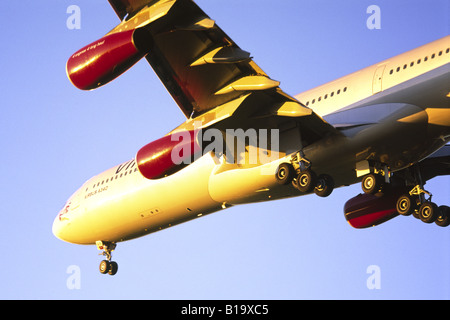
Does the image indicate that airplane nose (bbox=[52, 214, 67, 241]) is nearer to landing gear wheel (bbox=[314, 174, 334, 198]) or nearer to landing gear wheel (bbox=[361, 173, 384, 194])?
landing gear wheel (bbox=[314, 174, 334, 198])

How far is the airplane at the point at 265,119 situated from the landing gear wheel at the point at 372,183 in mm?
33

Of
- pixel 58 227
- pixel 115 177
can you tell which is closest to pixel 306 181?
pixel 115 177

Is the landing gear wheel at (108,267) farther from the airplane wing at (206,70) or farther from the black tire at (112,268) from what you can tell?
the airplane wing at (206,70)

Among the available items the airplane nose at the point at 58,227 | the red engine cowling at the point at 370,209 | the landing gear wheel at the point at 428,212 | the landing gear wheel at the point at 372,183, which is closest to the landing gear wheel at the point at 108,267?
the airplane nose at the point at 58,227

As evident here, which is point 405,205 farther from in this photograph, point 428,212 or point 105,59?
point 105,59

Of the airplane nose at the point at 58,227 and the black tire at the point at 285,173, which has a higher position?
the airplane nose at the point at 58,227

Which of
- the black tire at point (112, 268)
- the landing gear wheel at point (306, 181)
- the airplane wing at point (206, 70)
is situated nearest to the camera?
the airplane wing at point (206, 70)

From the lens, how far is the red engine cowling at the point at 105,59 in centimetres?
1930

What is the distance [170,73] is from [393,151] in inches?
268

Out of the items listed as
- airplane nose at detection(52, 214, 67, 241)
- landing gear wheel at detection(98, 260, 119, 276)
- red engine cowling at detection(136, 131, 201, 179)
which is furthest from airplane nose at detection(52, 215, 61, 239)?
red engine cowling at detection(136, 131, 201, 179)

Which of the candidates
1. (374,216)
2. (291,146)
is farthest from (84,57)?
(374,216)

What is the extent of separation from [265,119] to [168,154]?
2.97 m

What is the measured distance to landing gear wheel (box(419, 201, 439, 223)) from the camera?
24.1 m

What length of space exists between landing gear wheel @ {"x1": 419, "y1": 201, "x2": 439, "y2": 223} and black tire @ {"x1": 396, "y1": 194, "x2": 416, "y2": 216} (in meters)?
0.34
